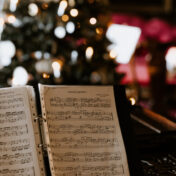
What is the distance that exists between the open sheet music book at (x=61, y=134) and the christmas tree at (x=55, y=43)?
62.7 inches

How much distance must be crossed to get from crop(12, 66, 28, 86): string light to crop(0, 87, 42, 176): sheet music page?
1722 millimetres

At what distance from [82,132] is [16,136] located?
0.24 m

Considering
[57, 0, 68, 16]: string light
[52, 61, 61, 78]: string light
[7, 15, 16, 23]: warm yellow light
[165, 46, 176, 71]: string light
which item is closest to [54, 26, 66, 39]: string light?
[57, 0, 68, 16]: string light

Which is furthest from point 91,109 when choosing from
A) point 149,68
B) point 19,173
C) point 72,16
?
point 149,68

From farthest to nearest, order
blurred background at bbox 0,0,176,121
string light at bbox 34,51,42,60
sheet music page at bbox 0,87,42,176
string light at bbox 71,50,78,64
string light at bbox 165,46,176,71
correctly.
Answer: string light at bbox 165,46,176,71
string light at bbox 34,51,42,60
string light at bbox 71,50,78,64
blurred background at bbox 0,0,176,121
sheet music page at bbox 0,87,42,176

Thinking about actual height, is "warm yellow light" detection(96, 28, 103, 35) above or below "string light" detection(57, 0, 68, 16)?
below

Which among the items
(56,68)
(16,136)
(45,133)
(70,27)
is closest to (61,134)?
(45,133)

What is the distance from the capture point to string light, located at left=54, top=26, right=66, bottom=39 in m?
2.83

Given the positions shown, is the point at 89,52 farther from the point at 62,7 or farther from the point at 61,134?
the point at 61,134

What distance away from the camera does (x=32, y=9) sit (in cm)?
293

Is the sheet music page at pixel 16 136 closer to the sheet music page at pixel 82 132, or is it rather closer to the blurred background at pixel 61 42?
the sheet music page at pixel 82 132

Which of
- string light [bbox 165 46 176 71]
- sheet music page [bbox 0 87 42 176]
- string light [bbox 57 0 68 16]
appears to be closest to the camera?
sheet music page [bbox 0 87 42 176]

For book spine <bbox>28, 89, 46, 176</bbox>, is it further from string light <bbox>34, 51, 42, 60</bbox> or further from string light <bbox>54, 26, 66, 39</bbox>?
string light <bbox>34, 51, 42, 60</bbox>

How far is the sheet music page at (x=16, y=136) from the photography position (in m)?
1.13
